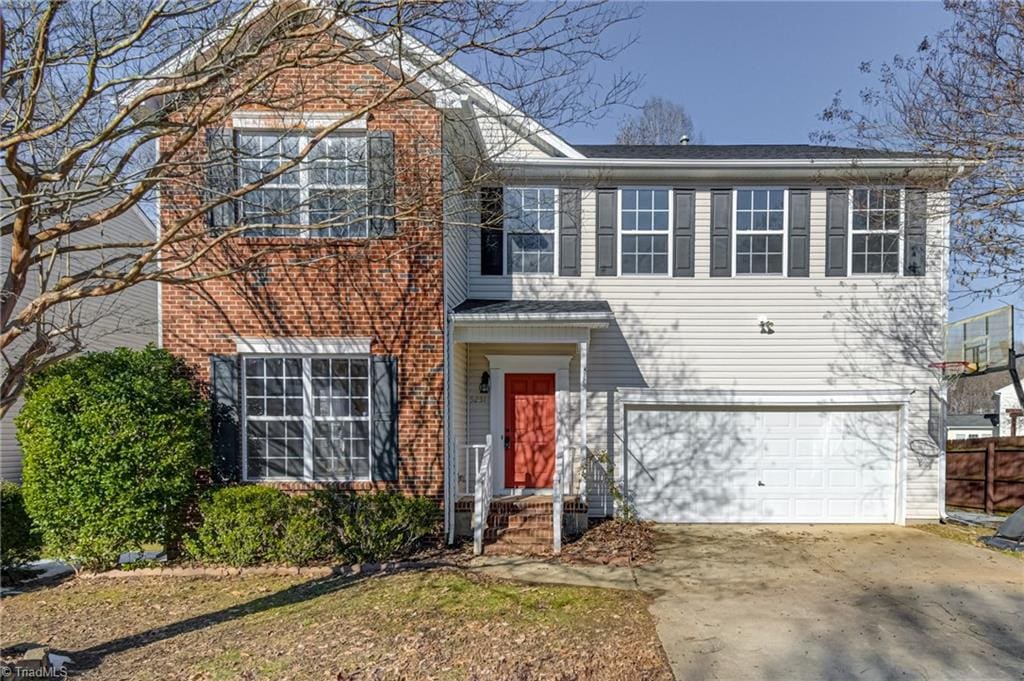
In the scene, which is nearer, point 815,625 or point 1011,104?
point 815,625

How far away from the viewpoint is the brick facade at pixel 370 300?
796 centimetres

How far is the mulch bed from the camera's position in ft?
25.2

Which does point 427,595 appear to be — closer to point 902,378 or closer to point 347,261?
point 347,261

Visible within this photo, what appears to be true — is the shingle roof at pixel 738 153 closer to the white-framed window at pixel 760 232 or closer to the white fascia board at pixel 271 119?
the white-framed window at pixel 760 232

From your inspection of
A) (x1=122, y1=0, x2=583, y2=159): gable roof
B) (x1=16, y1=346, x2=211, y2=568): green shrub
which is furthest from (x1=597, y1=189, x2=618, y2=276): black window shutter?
A: (x1=16, y1=346, x2=211, y2=568): green shrub

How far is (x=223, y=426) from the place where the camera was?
786 cm

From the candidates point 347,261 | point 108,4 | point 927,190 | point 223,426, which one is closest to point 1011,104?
point 927,190

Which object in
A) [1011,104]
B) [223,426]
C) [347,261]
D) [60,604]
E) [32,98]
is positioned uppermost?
[1011,104]

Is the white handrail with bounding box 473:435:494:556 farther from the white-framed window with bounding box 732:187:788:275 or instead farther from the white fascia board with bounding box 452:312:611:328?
the white-framed window with bounding box 732:187:788:275

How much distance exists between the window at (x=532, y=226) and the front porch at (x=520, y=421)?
2.59ft

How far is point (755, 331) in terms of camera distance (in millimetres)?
9781


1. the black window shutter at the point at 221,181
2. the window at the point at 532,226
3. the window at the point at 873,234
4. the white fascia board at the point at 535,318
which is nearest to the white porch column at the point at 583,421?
the white fascia board at the point at 535,318

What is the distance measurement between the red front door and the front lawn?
282 centimetres

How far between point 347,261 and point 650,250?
512 cm
